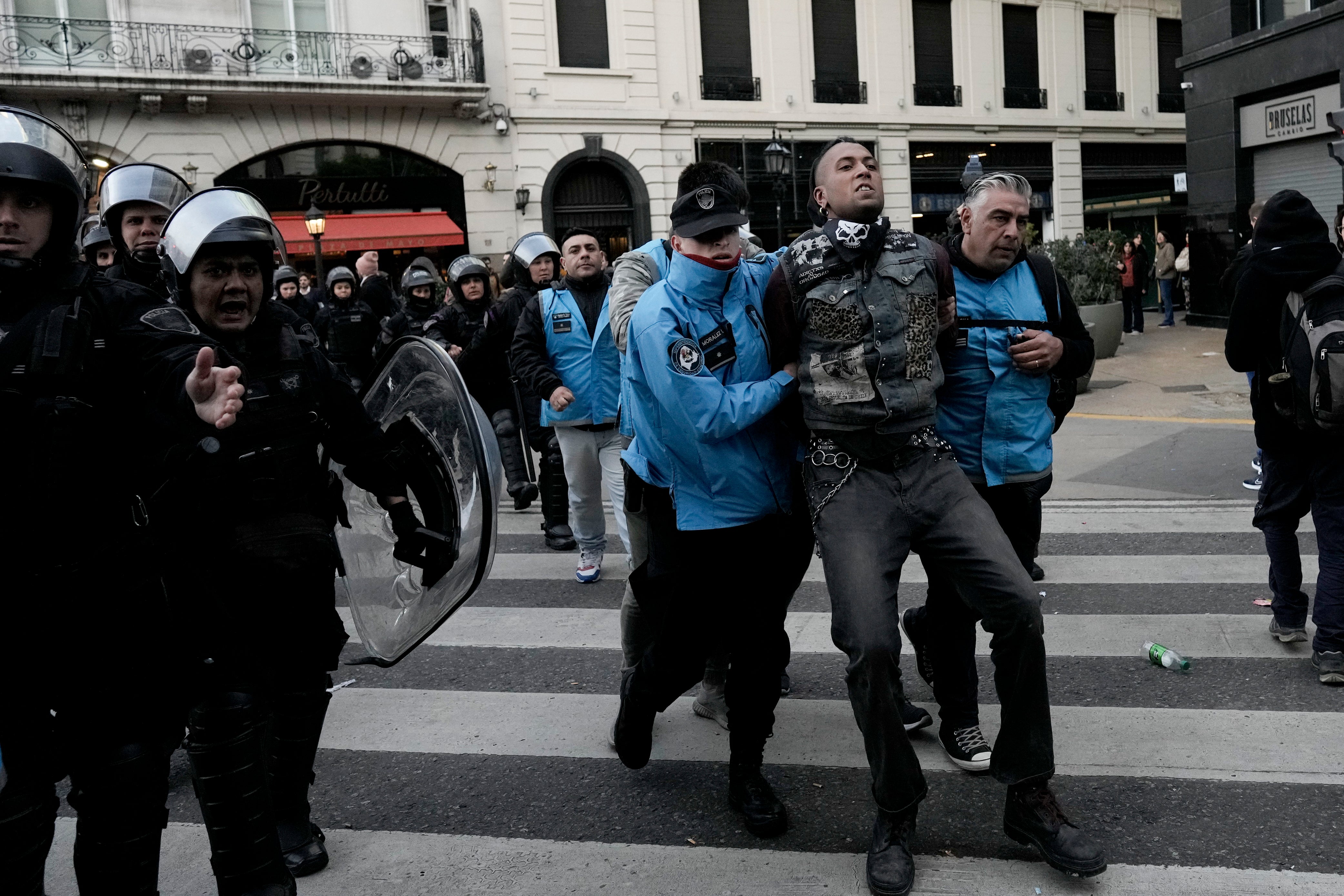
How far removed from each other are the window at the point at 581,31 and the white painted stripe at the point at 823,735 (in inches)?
827

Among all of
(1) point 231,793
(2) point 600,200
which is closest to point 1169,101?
(2) point 600,200

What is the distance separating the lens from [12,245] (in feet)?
8.08

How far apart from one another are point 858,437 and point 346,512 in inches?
63.1

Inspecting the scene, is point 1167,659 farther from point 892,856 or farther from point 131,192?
point 131,192

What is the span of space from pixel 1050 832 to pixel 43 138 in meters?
3.02

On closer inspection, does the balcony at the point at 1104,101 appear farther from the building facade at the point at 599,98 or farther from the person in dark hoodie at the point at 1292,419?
the person in dark hoodie at the point at 1292,419

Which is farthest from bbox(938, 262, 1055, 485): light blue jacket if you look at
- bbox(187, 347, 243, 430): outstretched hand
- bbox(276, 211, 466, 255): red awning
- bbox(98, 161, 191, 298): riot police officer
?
bbox(276, 211, 466, 255): red awning

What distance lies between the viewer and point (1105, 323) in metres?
14.7

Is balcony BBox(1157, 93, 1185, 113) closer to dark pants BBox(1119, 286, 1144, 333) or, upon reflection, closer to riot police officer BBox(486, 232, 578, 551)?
dark pants BBox(1119, 286, 1144, 333)

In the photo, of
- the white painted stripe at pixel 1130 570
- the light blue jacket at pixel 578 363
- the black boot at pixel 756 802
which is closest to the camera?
the black boot at pixel 756 802

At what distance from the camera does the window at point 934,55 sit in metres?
27.1

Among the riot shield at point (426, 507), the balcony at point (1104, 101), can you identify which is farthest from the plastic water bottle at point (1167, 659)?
the balcony at point (1104, 101)

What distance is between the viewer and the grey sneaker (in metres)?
4.67

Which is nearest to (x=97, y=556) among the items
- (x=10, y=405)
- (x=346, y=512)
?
(x=10, y=405)
